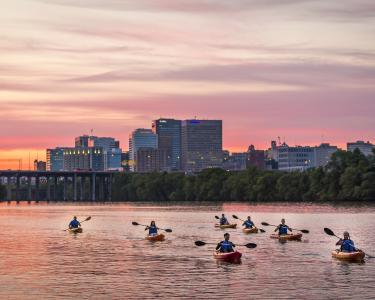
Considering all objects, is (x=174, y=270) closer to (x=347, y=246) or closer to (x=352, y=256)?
(x=347, y=246)

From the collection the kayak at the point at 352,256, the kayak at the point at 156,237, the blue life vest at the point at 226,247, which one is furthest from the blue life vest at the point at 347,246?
the kayak at the point at 156,237

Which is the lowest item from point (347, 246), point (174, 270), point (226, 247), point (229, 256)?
point (174, 270)

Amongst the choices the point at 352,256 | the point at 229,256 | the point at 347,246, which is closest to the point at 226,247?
the point at 229,256

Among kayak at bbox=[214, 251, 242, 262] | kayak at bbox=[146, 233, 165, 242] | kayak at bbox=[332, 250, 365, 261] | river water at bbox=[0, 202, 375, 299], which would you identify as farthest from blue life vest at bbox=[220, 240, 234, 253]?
kayak at bbox=[146, 233, 165, 242]

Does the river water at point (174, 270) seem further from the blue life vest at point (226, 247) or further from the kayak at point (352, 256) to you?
the blue life vest at point (226, 247)

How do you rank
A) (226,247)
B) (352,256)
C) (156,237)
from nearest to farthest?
(352,256), (226,247), (156,237)

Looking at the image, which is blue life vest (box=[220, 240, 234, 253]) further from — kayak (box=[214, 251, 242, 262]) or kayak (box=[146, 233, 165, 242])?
kayak (box=[146, 233, 165, 242])

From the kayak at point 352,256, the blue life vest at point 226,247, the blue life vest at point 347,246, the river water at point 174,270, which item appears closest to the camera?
the river water at point 174,270

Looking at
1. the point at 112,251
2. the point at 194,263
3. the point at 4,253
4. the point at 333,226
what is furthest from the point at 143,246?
the point at 333,226

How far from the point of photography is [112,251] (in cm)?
8700

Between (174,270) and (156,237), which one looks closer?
(174,270)

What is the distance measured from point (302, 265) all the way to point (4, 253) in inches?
1173

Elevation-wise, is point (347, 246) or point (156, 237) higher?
point (156, 237)

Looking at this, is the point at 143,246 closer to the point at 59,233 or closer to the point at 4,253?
the point at 4,253
